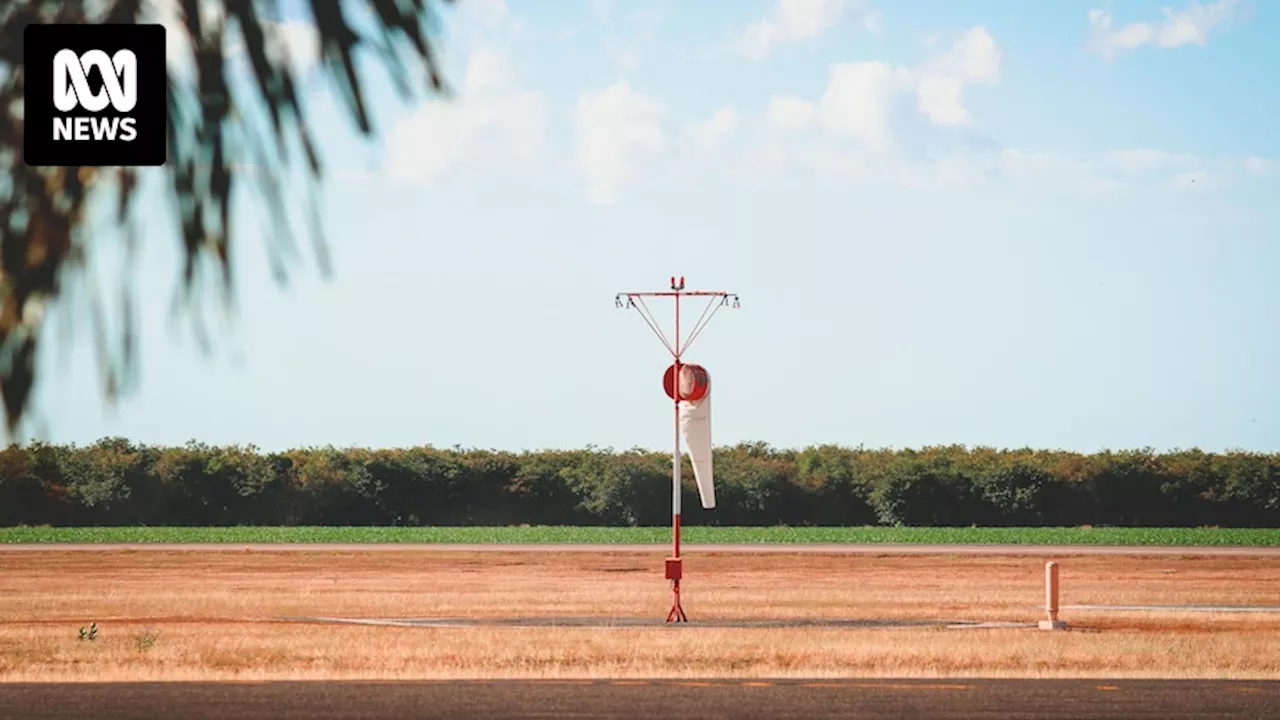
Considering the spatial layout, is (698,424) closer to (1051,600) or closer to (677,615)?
(677,615)

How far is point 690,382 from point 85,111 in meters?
18.4

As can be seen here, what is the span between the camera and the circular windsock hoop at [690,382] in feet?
87.4

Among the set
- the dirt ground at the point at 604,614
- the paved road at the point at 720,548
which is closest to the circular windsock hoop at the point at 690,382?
the dirt ground at the point at 604,614

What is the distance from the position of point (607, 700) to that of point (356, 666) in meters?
6.75

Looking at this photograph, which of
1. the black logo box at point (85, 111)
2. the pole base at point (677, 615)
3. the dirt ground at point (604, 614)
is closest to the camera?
the black logo box at point (85, 111)

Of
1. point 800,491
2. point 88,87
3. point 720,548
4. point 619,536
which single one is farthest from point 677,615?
point 800,491

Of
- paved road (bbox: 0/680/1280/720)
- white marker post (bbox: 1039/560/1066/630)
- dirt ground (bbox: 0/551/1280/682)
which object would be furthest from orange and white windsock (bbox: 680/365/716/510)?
paved road (bbox: 0/680/1280/720)

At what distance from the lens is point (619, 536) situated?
87.7m

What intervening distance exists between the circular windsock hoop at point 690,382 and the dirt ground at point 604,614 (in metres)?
3.66

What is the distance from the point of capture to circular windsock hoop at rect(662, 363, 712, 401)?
2664 centimetres

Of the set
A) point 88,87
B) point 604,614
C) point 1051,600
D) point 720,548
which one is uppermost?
point 88,87

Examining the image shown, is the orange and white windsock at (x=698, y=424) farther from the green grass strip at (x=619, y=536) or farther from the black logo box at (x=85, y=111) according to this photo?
the green grass strip at (x=619, y=536)

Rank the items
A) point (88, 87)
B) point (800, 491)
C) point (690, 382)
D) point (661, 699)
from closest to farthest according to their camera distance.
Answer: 1. point (88, 87)
2. point (661, 699)
3. point (690, 382)
4. point (800, 491)

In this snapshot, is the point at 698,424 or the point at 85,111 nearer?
the point at 85,111
